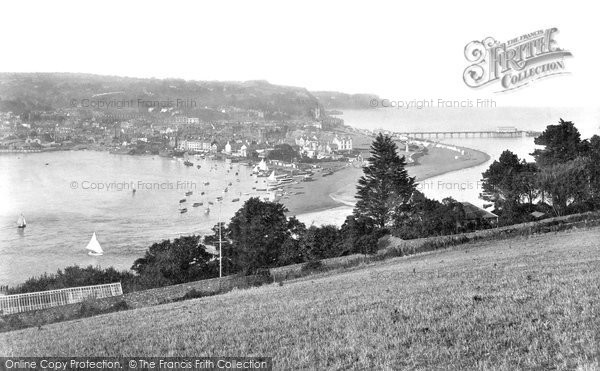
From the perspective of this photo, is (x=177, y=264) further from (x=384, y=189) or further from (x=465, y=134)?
(x=465, y=134)

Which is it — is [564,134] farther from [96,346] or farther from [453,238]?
[96,346]

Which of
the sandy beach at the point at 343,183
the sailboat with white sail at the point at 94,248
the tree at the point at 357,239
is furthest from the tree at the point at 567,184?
the sailboat with white sail at the point at 94,248

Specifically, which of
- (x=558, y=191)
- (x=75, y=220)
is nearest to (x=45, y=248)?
(x=75, y=220)

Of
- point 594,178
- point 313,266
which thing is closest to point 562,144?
point 594,178

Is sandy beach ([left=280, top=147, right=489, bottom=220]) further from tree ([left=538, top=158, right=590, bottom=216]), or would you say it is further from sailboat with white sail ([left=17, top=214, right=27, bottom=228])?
sailboat with white sail ([left=17, top=214, right=27, bottom=228])

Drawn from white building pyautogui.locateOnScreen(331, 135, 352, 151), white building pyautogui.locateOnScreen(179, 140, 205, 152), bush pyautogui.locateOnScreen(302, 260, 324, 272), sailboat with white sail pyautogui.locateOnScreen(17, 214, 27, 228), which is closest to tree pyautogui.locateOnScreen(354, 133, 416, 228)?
bush pyautogui.locateOnScreen(302, 260, 324, 272)
